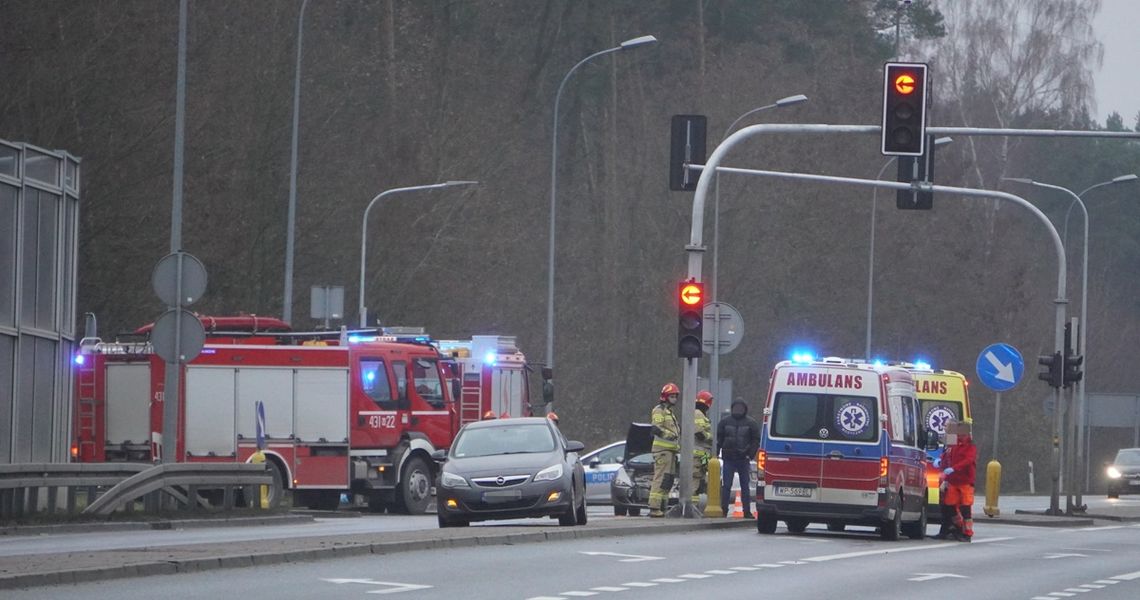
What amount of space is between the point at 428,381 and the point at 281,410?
9.36 feet

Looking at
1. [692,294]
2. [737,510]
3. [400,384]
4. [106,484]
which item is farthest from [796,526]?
[106,484]

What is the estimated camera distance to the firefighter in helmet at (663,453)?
2727 centimetres

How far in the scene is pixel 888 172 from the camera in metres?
61.1

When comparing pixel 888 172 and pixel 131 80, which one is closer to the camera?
pixel 131 80

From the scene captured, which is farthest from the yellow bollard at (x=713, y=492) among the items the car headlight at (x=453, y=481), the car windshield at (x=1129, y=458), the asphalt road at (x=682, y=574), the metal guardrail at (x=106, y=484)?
the car windshield at (x=1129, y=458)

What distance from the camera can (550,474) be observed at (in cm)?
2461

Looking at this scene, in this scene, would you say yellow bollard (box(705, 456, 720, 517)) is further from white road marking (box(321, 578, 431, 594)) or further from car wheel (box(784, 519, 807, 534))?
white road marking (box(321, 578, 431, 594))

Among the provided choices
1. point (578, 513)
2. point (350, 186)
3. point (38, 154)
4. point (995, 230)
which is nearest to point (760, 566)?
point (578, 513)

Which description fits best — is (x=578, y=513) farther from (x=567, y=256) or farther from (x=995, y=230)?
(x=995, y=230)

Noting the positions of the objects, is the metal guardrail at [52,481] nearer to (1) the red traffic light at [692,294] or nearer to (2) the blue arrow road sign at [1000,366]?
(1) the red traffic light at [692,294]

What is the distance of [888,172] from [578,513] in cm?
3765

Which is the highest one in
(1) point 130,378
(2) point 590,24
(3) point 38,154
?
(2) point 590,24

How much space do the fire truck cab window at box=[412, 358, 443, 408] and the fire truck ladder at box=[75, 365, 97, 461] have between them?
5.03 metres

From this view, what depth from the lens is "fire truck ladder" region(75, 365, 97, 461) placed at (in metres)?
31.5
